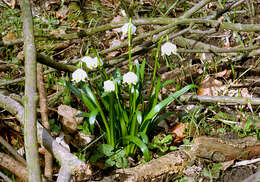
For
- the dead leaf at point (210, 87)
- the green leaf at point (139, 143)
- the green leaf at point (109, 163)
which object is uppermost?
the dead leaf at point (210, 87)

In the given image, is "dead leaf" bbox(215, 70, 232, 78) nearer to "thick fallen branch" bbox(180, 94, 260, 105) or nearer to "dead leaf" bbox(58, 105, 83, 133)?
"thick fallen branch" bbox(180, 94, 260, 105)

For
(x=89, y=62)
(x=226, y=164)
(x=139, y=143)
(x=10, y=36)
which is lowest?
(x=226, y=164)

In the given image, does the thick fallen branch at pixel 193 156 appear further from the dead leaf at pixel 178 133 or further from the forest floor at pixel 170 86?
the dead leaf at pixel 178 133

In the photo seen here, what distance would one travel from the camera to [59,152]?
1.55 meters

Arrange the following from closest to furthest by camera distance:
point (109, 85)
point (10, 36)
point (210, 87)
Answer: point (109, 85), point (210, 87), point (10, 36)

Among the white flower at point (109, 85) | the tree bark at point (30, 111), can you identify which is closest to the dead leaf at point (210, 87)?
the white flower at point (109, 85)

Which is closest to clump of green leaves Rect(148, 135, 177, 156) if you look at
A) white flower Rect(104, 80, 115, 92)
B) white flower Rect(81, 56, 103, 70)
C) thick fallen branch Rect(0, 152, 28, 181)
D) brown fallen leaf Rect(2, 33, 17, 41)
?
white flower Rect(104, 80, 115, 92)

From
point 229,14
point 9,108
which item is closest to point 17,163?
point 9,108

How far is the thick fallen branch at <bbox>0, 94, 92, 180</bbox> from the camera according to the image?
1.39m

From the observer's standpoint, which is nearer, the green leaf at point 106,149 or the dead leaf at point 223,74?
the green leaf at point 106,149

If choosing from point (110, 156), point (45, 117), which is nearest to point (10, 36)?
point (45, 117)

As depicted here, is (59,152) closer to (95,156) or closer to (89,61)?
(95,156)

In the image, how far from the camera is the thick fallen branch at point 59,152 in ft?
4.58

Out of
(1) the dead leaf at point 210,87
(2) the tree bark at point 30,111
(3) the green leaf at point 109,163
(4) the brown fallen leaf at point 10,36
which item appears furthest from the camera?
(4) the brown fallen leaf at point 10,36
